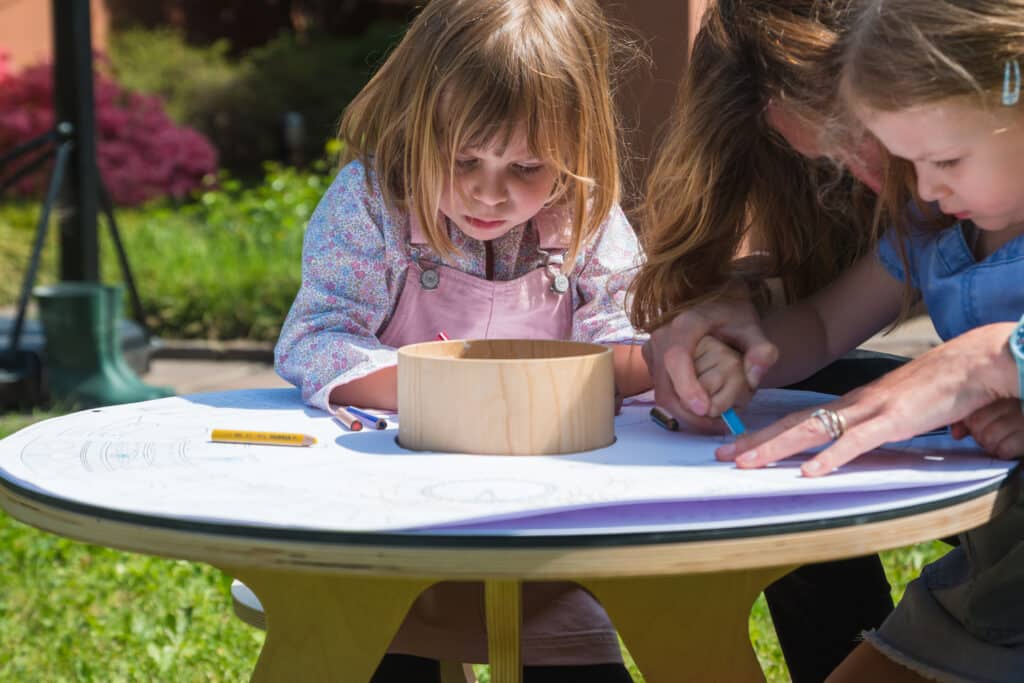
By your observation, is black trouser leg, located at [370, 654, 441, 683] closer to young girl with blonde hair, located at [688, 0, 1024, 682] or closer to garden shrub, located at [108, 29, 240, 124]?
young girl with blonde hair, located at [688, 0, 1024, 682]

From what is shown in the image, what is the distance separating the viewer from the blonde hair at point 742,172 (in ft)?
5.57

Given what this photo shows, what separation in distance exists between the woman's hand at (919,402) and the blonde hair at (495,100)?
640 millimetres

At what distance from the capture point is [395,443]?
4.99ft

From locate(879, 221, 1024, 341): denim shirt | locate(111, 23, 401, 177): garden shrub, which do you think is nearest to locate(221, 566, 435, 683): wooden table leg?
locate(879, 221, 1024, 341): denim shirt

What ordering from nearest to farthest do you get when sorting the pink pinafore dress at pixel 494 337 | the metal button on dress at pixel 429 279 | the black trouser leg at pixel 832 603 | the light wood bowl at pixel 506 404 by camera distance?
the light wood bowl at pixel 506 404, the pink pinafore dress at pixel 494 337, the metal button on dress at pixel 429 279, the black trouser leg at pixel 832 603

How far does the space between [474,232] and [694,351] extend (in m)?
0.42

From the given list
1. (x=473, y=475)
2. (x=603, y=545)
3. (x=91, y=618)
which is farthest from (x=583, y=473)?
(x=91, y=618)

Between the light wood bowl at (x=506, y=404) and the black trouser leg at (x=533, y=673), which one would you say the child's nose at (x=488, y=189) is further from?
the black trouser leg at (x=533, y=673)

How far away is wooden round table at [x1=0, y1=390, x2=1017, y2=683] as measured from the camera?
3.67 ft

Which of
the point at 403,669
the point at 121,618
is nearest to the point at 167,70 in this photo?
the point at 121,618

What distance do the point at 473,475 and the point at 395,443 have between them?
8.2 inches

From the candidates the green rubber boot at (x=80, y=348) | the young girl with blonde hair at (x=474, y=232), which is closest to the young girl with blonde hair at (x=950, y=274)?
the young girl with blonde hair at (x=474, y=232)

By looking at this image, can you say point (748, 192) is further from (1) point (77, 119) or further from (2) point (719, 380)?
(1) point (77, 119)

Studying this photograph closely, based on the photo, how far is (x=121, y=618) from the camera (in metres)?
3.06
